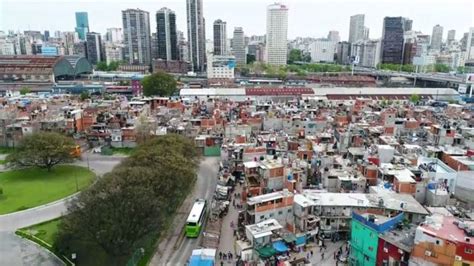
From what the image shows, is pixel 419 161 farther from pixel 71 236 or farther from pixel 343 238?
pixel 71 236

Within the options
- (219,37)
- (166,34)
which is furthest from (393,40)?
(166,34)

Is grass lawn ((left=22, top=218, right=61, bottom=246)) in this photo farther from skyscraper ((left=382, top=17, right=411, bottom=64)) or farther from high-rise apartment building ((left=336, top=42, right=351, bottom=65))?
high-rise apartment building ((left=336, top=42, right=351, bottom=65))

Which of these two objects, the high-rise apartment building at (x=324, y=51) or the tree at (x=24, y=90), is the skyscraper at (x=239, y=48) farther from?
the tree at (x=24, y=90)

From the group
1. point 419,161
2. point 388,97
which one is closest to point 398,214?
point 419,161

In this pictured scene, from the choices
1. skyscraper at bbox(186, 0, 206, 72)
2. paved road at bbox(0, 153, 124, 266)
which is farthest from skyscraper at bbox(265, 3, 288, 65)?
paved road at bbox(0, 153, 124, 266)

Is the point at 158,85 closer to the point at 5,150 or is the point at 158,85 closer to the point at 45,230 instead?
the point at 5,150

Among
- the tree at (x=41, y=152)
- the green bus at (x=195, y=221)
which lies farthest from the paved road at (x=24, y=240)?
the green bus at (x=195, y=221)
